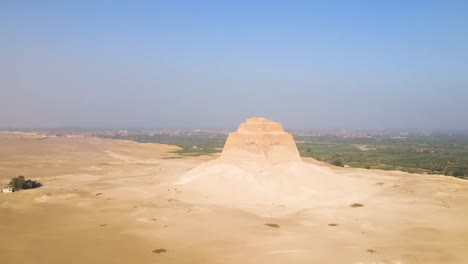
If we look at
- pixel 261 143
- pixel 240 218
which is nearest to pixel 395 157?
pixel 261 143

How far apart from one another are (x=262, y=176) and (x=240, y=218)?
40.6 ft

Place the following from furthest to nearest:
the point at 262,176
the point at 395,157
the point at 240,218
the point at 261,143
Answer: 1. the point at 395,157
2. the point at 261,143
3. the point at 262,176
4. the point at 240,218

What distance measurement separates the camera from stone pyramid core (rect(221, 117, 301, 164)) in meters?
41.7

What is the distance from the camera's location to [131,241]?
21078 millimetres

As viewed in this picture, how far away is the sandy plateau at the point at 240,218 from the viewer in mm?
19250

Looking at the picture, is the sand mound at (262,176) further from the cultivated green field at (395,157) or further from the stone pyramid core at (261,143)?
the cultivated green field at (395,157)

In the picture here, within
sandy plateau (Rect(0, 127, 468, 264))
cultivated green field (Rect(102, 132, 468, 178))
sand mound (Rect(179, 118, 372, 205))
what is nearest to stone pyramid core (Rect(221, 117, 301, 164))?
sand mound (Rect(179, 118, 372, 205))

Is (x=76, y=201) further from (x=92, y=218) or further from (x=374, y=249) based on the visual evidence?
(x=374, y=249)

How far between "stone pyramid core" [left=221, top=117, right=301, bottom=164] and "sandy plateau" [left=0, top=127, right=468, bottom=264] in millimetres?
604

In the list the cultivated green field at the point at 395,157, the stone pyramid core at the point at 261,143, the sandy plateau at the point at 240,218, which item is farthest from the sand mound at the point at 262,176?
the cultivated green field at the point at 395,157

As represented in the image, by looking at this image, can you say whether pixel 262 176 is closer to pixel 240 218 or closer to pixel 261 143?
pixel 261 143

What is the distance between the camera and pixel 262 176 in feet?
128

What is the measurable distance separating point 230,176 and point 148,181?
12.0 metres

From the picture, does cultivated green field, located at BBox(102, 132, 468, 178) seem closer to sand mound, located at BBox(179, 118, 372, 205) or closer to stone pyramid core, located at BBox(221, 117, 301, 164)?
stone pyramid core, located at BBox(221, 117, 301, 164)
